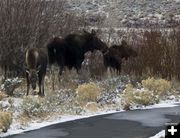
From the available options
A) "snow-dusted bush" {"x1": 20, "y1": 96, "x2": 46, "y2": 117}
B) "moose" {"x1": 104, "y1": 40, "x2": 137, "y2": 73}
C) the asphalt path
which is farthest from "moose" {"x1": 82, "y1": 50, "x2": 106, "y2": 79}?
"snow-dusted bush" {"x1": 20, "y1": 96, "x2": 46, "y2": 117}

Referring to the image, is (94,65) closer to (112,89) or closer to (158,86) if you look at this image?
(112,89)

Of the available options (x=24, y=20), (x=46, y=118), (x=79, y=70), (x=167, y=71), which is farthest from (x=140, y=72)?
(x=46, y=118)

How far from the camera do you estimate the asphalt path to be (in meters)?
10.5

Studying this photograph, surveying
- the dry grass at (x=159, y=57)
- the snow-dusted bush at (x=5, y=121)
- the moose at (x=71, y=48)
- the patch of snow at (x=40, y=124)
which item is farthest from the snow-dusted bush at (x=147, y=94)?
the snow-dusted bush at (x=5, y=121)

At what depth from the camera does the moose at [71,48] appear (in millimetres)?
18794

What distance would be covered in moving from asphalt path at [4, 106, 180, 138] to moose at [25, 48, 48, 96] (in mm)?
3584

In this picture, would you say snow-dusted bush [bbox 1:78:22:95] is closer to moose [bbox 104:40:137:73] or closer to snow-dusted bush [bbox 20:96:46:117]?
snow-dusted bush [bbox 20:96:46:117]

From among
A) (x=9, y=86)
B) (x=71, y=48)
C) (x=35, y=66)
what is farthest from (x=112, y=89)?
(x=71, y=48)

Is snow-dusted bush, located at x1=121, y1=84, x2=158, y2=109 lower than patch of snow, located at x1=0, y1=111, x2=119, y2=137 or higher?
lower

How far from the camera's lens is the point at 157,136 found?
985 centimetres

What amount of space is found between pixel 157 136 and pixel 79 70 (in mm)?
10354

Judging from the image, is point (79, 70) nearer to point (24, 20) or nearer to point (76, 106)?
point (24, 20)

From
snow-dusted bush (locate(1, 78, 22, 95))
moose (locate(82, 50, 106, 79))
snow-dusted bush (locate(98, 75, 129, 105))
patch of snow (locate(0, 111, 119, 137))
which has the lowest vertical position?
moose (locate(82, 50, 106, 79))

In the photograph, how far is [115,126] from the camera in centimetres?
1146
